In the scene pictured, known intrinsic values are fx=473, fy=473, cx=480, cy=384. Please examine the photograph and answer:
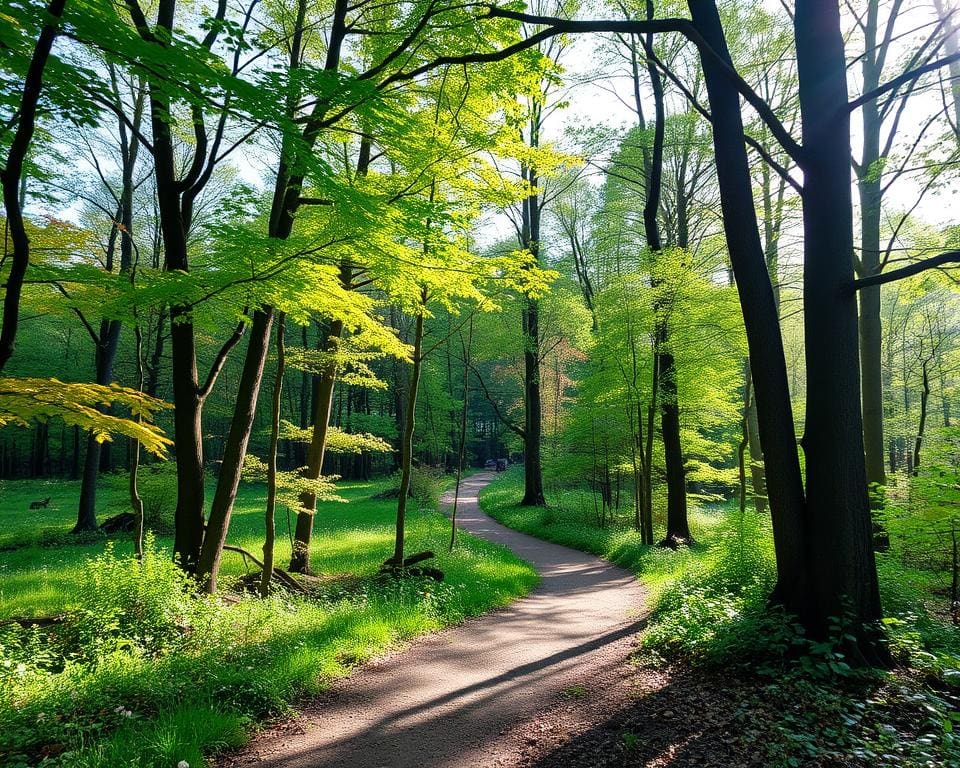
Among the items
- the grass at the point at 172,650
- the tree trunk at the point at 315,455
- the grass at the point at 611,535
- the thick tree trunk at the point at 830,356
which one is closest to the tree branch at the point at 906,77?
the thick tree trunk at the point at 830,356

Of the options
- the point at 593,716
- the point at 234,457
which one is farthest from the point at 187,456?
the point at 593,716

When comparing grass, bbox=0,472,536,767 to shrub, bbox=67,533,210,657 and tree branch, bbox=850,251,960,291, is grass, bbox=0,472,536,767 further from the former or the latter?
tree branch, bbox=850,251,960,291

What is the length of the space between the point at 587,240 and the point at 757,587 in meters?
17.1

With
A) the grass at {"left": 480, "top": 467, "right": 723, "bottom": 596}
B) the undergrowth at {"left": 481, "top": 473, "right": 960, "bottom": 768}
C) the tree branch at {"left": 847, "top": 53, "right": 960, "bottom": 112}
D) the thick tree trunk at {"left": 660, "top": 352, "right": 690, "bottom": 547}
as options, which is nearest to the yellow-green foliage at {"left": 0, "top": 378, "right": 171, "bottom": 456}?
the undergrowth at {"left": 481, "top": 473, "right": 960, "bottom": 768}

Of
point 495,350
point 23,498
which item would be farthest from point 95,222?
point 495,350

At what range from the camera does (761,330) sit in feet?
16.6

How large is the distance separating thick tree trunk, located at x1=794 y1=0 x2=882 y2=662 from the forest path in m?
2.21

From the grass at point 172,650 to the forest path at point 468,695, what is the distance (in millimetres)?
348

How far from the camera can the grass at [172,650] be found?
3.43 m

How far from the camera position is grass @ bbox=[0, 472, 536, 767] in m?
3.43

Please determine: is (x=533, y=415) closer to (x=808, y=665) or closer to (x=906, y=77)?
(x=808, y=665)

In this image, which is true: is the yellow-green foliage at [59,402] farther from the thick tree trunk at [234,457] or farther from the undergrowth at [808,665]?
the undergrowth at [808,665]

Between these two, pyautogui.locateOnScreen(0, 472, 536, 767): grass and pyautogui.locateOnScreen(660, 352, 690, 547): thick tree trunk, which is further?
pyautogui.locateOnScreen(660, 352, 690, 547): thick tree trunk

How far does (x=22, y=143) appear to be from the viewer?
274 cm
